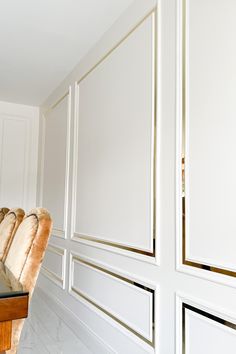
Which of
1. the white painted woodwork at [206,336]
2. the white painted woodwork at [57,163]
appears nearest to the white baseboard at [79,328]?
the white painted woodwork at [57,163]

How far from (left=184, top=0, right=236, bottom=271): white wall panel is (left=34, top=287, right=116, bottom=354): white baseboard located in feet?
4.00

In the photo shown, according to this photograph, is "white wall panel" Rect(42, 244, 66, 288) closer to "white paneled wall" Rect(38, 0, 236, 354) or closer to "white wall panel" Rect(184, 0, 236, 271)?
"white paneled wall" Rect(38, 0, 236, 354)

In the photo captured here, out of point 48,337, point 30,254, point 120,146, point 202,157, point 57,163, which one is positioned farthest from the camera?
point 57,163

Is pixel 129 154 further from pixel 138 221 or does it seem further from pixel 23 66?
pixel 23 66

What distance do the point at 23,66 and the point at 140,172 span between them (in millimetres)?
2006

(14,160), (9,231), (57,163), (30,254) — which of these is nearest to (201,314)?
(30,254)

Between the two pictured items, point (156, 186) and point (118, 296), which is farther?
point (118, 296)

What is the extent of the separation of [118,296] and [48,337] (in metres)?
0.82

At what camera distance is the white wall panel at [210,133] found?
135cm

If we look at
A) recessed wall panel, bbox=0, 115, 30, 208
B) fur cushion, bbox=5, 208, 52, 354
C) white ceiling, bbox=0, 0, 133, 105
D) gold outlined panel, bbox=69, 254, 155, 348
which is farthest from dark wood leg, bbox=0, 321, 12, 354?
recessed wall panel, bbox=0, 115, 30, 208

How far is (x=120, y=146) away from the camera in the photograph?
2.26 metres

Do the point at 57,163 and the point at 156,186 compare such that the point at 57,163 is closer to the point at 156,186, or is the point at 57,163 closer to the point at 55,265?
the point at 55,265

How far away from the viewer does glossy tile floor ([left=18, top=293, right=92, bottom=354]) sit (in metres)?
2.31

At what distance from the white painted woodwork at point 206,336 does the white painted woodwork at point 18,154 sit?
134 inches
